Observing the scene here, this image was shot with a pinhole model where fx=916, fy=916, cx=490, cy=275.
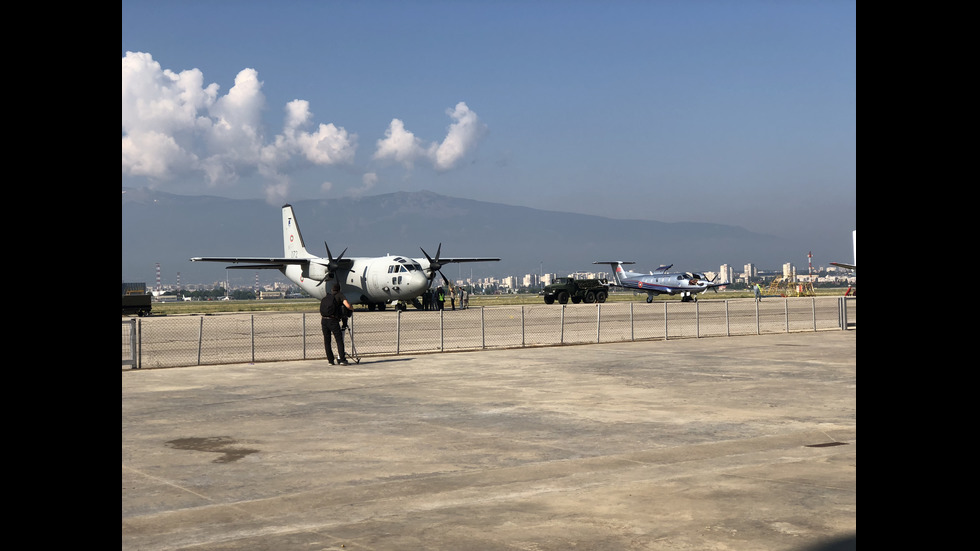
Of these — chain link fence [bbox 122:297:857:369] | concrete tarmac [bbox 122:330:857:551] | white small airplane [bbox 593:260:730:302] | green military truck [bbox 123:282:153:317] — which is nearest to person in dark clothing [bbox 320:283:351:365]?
chain link fence [bbox 122:297:857:369]

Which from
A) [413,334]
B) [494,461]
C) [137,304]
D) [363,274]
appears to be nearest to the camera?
[494,461]

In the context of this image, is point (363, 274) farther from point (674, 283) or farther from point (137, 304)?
point (674, 283)

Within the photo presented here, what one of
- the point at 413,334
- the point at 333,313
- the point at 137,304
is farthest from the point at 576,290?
the point at 333,313

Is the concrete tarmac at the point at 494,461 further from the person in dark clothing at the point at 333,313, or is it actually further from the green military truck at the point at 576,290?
the green military truck at the point at 576,290

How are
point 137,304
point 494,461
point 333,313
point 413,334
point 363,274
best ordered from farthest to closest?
point 137,304, point 363,274, point 413,334, point 333,313, point 494,461

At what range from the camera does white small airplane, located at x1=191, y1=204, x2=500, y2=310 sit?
157ft

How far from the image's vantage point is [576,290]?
67312 millimetres

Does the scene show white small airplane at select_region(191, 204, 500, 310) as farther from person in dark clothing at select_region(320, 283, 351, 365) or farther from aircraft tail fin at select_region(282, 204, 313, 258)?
person in dark clothing at select_region(320, 283, 351, 365)

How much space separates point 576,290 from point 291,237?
2109 centimetres

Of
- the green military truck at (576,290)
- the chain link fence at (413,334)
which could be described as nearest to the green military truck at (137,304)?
the chain link fence at (413,334)

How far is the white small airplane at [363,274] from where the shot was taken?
47719mm
